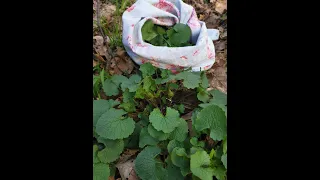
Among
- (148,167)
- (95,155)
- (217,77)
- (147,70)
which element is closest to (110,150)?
(95,155)

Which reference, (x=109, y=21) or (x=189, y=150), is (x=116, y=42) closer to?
(x=109, y=21)

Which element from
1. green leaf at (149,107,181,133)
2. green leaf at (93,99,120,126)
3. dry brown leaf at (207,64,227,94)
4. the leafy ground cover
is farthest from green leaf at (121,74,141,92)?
dry brown leaf at (207,64,227,94)

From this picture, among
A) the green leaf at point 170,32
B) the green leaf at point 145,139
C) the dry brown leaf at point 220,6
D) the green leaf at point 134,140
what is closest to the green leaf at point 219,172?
the green leaf at point 145,139

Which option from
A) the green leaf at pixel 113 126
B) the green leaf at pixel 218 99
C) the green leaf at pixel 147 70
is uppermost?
the green leaf at pixel 147 70

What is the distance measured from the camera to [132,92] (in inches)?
58.1

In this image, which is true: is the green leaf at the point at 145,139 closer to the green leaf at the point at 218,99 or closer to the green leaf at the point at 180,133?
the green leaf at the point at 180,133

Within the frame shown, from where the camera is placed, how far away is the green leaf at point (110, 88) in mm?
1504

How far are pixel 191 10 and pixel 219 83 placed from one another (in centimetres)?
48

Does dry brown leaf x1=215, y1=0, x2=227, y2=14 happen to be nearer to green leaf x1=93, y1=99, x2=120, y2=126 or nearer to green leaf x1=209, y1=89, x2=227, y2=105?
green leaf x1=209, y1=89, x2=227, y2=105

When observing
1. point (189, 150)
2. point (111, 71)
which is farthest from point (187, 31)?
point (189, 150)

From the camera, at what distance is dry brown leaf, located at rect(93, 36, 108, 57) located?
185cm

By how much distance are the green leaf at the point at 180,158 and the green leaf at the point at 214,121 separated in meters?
0.12

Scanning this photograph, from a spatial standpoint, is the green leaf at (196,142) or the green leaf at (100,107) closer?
the green leaf at (196,142)

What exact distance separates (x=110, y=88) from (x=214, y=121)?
1.79 feet
